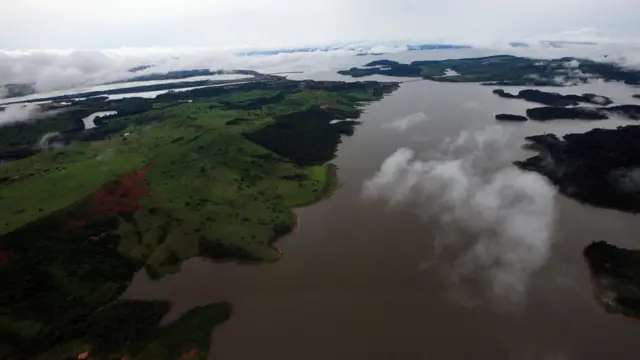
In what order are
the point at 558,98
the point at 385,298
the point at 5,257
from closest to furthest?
the point at 385,298, the point at 5,257, the point at 558,98

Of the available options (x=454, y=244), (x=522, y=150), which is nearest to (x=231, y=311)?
(x=454, y=244)

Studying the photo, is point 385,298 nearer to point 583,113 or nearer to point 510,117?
point 510,117

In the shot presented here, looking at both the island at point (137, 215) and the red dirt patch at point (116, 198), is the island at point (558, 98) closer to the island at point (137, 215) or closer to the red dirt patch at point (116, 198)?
the island at point (137, 215)

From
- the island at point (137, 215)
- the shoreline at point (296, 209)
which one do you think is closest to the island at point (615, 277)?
the shoreline at point (296, 209)

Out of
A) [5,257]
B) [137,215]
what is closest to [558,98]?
[137,215]

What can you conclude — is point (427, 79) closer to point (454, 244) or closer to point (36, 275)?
point (454, 244)

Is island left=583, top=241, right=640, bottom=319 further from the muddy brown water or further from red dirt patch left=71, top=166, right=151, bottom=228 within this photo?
red dirt patch left=71, top=166, right=151, bottom=228
